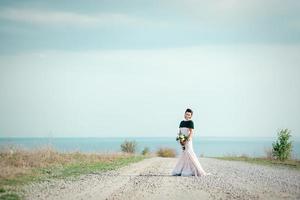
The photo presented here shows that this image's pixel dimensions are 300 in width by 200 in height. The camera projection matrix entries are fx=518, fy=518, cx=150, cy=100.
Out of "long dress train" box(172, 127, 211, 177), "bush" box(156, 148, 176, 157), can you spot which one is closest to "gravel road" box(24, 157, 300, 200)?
"long dress train" box(172, 127, 211, 177)

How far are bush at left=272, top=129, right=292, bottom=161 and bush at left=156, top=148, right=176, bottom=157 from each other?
17.0 meters

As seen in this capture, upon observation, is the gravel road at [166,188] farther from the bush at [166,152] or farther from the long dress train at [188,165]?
the bush at [166,152]

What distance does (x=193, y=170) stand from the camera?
2189 cm

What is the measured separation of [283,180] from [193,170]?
3941 mm

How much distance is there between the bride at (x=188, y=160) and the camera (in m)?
21.9

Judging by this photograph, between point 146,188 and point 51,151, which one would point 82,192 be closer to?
point 146,188

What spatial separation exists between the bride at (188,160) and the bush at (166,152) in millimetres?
30057

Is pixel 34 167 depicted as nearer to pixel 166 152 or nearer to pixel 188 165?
pixel 188 165

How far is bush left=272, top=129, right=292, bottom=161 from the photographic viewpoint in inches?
1423

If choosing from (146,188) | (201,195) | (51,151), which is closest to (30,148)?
(51,151)

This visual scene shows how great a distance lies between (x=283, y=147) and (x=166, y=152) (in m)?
18.1

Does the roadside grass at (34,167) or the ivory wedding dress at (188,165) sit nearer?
the roadside grass at (34,167)

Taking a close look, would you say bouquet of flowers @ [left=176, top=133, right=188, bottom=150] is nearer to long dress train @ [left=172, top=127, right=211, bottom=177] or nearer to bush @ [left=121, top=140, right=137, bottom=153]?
long dress train @ [left=172, top=127, right=211, bottom=177]


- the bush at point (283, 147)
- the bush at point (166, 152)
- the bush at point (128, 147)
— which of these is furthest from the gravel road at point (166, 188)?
the bush at point (166, 152)
